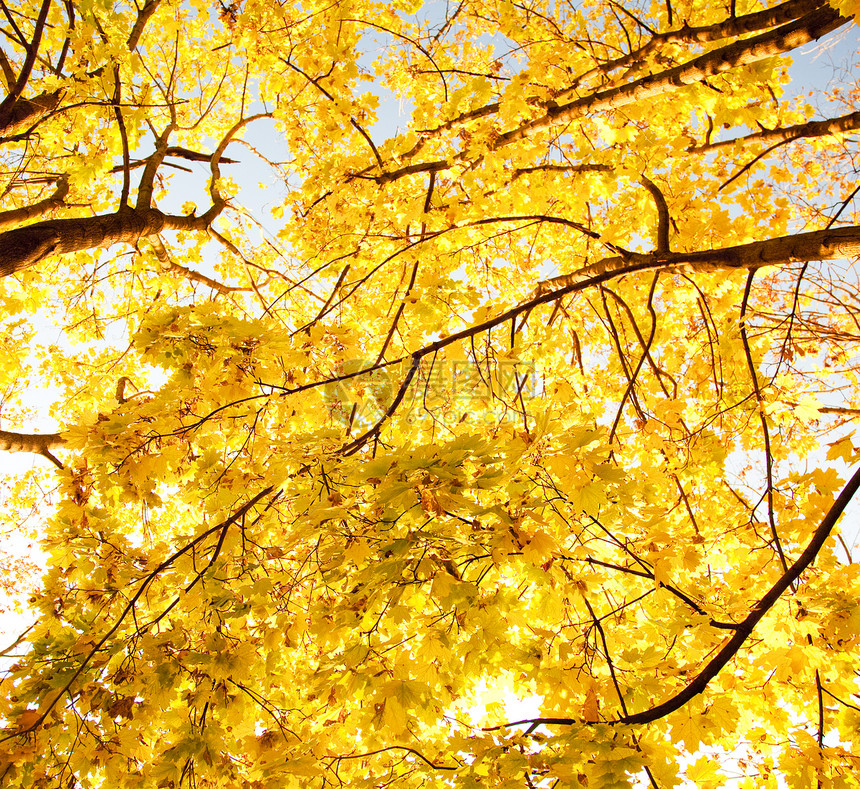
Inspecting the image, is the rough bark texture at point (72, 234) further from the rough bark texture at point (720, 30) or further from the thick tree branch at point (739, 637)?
the thick tree branch at point (739, 637)

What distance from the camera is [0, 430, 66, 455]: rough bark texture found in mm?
4105

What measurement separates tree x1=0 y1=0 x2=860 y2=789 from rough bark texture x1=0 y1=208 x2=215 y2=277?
0.08 ft

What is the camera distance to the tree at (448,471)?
5.18ft

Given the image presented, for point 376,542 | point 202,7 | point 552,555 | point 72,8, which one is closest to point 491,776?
point 552,555

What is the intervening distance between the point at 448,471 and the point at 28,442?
15.1ft

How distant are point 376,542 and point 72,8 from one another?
14.9 ft

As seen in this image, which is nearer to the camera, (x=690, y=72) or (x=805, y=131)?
(x=690, y=72)

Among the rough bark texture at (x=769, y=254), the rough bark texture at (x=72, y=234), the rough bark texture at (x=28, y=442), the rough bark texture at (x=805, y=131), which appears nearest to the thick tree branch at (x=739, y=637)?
the rough bark texture at (x=769, y=254)

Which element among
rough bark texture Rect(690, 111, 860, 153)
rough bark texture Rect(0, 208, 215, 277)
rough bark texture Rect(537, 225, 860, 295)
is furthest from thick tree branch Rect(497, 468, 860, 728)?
rough bark texture Rect(0, 208, 215, 277)

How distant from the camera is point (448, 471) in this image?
1271mm

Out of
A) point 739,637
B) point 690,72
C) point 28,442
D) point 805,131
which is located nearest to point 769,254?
point 690,72

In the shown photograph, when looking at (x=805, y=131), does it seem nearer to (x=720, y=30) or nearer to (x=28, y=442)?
(x=720, y=30)

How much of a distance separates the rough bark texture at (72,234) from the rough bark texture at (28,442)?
6.54 ft

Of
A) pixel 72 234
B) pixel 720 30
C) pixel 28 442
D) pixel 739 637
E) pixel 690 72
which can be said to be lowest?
pixel 739 637
